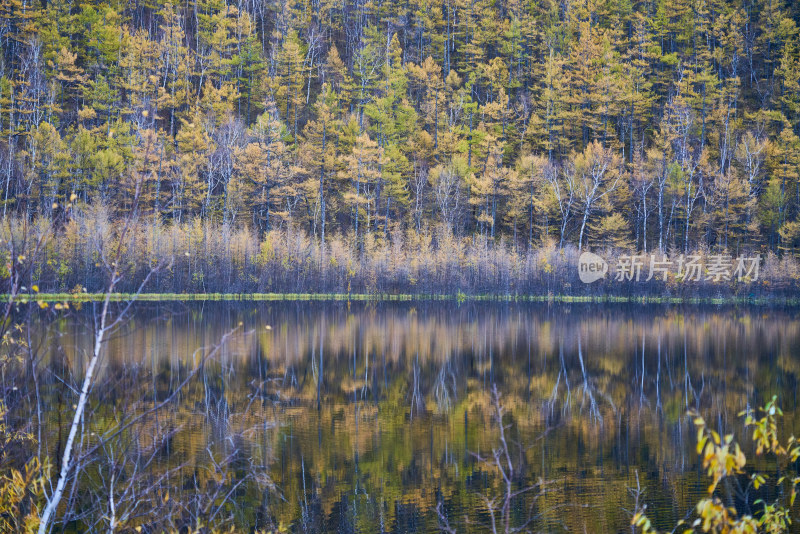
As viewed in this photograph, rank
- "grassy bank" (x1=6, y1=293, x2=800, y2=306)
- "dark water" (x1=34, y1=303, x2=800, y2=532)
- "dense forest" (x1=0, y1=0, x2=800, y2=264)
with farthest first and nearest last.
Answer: "dense forest" (x1=0, y1=0, x2=800, y2=264) < "grassy bank" (x1=6, y1=293, x2=800, y2=306) < "dark water" (x1=34, y1=303, x2=800, y2=532)

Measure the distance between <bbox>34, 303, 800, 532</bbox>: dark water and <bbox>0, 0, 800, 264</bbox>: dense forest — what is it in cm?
1551

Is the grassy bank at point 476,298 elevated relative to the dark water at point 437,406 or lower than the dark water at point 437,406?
elevated

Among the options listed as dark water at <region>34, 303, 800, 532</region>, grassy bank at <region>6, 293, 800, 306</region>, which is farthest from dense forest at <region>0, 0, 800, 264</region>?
dark water at <region>34, 303, 800, 532</region>

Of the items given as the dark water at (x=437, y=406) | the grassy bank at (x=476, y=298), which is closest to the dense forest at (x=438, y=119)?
the grassy bank at (x=476, y=298)

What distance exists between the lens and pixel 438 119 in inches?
1967

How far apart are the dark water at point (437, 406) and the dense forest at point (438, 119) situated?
1551 cm

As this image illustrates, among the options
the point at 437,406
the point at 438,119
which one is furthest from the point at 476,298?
the point at 437,406

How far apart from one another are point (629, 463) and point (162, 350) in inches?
492

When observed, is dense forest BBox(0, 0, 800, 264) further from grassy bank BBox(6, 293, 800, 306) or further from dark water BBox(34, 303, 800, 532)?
dark water BBox(34, 303, 800, 532)

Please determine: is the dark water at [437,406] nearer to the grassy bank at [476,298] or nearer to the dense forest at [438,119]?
the grassy bank at [476,298]

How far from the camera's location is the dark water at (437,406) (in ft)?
31.0

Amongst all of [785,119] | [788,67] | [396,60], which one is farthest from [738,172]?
[396,60]

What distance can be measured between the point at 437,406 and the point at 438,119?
121 ft

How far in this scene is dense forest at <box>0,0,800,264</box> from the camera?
4278 centimetres
